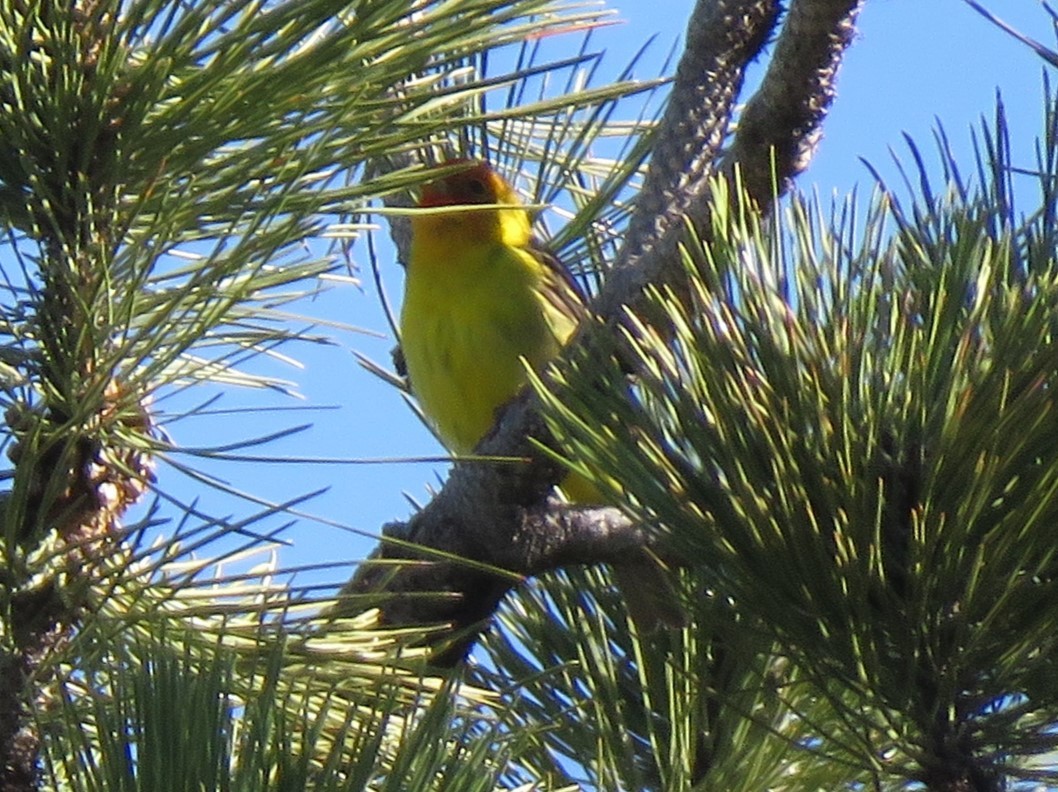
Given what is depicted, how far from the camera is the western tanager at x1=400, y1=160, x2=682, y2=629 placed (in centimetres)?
268

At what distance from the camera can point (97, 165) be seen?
105 centimetres

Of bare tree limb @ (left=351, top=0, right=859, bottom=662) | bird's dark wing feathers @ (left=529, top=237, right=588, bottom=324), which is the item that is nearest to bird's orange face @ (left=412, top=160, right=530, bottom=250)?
bird's dark wing feathers @ (left=529, top=237, right=588, bottom=324)

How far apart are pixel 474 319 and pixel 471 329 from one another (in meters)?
0.02

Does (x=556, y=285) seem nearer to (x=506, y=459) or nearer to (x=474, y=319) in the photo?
(x=474, y=319)

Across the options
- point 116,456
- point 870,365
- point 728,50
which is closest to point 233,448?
point 116,456

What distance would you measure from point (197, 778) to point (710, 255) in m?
0.45

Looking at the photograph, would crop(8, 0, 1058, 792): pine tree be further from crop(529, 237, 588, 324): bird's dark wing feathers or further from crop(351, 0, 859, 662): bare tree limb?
crop(529, 237, 588, 324): bird's dark wing feathers

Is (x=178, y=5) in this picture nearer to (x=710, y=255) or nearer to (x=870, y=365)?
(x=710, y=255)

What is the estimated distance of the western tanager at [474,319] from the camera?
8.79 ft

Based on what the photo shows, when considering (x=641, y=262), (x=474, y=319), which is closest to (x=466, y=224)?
(x=474, y=319)

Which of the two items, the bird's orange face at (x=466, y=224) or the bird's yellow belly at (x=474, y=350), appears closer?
the bird's yellow belly at (x=474, y=350)

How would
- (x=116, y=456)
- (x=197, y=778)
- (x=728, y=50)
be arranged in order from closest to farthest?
(x=197, y=778) < (x=116, y=456) < (x=728, y=50)

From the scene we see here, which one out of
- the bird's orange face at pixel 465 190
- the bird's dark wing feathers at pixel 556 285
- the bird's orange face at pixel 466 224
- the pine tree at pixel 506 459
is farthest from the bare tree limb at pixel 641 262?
the bird's orange face at pixel 466 224

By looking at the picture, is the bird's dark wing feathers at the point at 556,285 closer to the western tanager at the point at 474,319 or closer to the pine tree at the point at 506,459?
the western tanager at the point at 474,319
